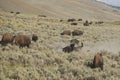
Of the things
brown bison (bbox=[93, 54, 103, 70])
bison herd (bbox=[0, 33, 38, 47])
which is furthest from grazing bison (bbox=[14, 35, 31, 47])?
brown bison (bbox=[93, 54, 103, 70])

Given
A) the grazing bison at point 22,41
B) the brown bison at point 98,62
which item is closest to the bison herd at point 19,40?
the grazing bison at point 22,41

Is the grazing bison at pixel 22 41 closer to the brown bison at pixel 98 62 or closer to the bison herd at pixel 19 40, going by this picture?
the bison herd at pixel 19 40

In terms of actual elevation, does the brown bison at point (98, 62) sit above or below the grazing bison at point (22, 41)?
below

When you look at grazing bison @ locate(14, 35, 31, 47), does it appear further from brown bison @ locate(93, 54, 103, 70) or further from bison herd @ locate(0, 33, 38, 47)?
brown bison @ locate(93, 54, 103, 70)

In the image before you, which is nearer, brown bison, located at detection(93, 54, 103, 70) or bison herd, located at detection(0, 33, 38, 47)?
brown bison, located at detection(93, 54, 103, 70)

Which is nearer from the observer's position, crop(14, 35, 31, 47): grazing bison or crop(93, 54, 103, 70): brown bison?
crop(93, 54, 103, 70): brown bison

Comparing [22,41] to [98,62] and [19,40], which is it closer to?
[19,40]

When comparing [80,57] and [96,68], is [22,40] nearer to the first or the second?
[80,57]

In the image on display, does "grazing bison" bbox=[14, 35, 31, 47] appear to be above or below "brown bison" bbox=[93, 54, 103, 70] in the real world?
above

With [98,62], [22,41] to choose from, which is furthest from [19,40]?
[98,62]

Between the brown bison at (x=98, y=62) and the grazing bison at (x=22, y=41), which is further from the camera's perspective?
the grazing bison at (x=22, y=41)

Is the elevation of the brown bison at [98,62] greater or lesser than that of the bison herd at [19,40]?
lesser

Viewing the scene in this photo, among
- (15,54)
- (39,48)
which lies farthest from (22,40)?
(15,54)

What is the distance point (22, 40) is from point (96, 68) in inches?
256
